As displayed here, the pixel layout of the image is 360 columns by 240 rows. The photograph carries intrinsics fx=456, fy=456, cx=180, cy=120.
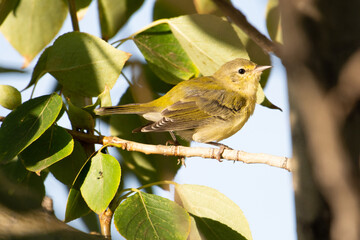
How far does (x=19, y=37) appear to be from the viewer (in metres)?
2.28

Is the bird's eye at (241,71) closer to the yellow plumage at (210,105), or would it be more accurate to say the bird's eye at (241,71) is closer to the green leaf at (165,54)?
the yellow plumage at (210,105)

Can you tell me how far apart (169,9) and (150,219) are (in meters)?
1.16

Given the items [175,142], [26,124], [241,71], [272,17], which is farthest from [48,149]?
[241,71]

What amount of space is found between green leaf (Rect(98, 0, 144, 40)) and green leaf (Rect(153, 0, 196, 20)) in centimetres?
15

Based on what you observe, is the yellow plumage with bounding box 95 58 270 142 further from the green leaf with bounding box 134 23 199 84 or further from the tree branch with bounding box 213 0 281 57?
the tree branch with bounding box 213 0 281 57

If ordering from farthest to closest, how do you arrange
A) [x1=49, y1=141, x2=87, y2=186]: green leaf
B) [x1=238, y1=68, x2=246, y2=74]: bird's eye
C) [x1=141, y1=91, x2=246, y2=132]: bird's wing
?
[x1=238, y1=68, x2=246, y2=74]: bird's eye < [x1=141, y1=91, x2=246, y2=132]: bird's wing < [x1=49, y1=141, x2=87, y2=186]: green leaf

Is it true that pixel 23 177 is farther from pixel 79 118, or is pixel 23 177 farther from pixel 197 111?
pixel 197 111

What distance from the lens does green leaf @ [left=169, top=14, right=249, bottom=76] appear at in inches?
82.8

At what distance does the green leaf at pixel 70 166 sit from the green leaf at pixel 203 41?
2.21 ft

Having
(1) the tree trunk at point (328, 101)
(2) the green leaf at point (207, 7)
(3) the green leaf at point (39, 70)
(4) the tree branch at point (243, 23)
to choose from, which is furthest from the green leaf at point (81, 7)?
(1) the tree trunk at point (328, 101)

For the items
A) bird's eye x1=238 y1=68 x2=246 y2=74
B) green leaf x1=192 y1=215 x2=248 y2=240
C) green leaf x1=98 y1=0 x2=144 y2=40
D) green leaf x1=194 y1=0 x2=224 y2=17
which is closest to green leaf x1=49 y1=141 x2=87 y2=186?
green leaf x1=192 y1=215 x2=248 y2=240

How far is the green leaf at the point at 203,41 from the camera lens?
210 cm

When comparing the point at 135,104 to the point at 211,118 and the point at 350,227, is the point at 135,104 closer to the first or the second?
the point at 211,118

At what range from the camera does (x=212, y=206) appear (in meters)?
1.94
